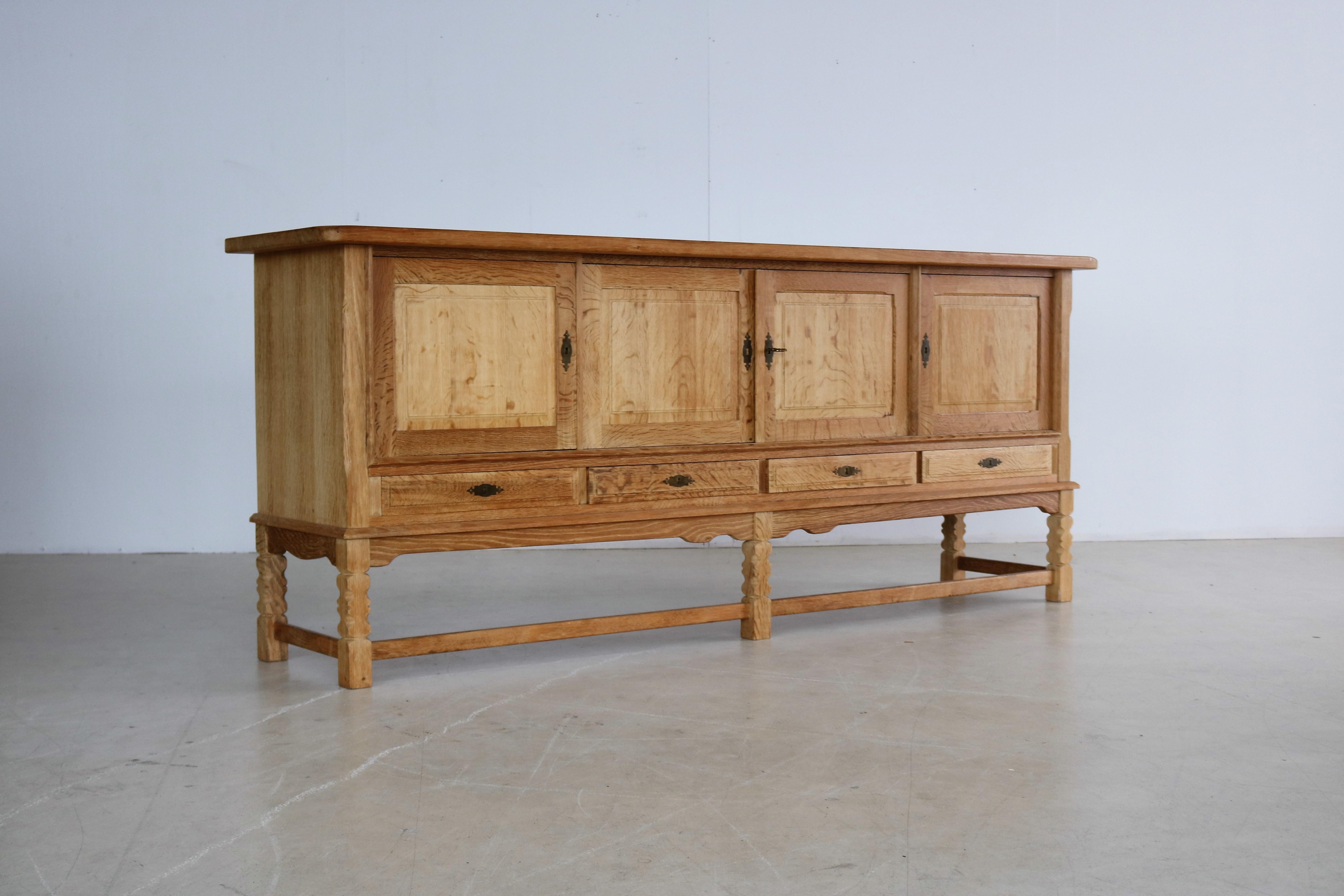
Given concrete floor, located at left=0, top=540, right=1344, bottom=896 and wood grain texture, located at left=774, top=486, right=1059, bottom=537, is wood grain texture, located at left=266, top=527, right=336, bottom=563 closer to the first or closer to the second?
concrete floor, located at left=0, top=540, right=1344, bottom=896

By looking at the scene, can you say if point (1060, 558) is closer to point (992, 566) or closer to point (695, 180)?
point (992, 566)

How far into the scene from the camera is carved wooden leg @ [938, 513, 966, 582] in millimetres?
5590

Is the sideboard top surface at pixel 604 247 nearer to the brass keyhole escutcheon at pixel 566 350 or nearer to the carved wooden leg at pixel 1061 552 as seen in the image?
the brass keyhole escutcheon at pixel 566 350

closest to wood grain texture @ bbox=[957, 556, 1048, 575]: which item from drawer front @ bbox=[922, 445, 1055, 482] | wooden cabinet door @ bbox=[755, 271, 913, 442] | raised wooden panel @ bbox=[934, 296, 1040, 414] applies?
drawer front @ bbox=[922, 445, 1055, 482]

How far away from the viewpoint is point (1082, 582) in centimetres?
579

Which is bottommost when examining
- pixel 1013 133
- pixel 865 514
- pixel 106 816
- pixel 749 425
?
pixel 106 816

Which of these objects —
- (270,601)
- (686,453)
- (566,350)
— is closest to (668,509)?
(686,453)

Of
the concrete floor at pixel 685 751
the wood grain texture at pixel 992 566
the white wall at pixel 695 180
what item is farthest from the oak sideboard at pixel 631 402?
the white wall at pixel 695 180

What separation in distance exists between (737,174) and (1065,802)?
4.57 metres

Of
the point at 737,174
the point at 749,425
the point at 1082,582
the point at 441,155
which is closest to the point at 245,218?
the point at 441,155

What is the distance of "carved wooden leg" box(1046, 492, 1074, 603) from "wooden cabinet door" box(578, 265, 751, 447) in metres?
1.47

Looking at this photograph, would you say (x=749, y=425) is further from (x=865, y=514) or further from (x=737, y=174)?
(x=737, y=174)

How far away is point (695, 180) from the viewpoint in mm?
6797

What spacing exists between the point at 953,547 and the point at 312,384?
9.35ft
